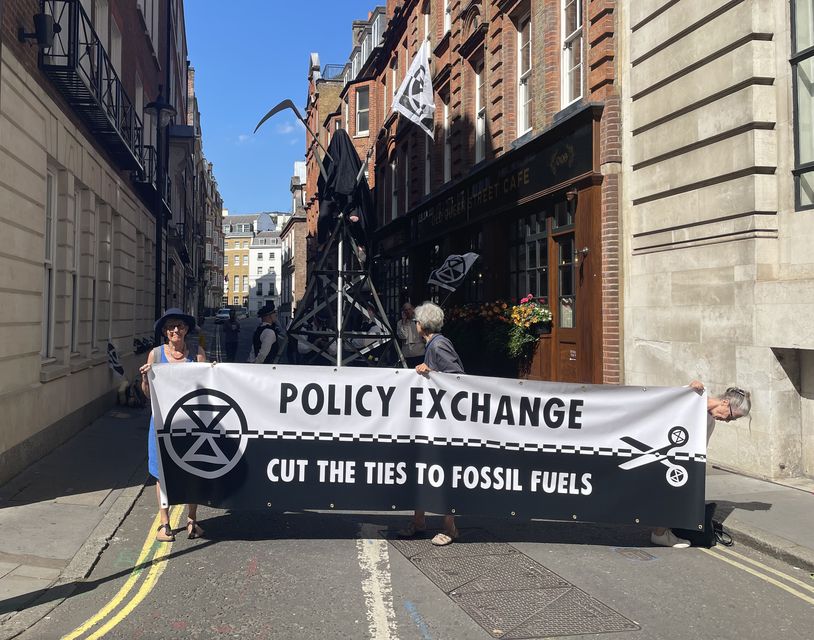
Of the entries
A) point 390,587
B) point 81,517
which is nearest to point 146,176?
point 81,517

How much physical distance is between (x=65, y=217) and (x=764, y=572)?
9.73 meters

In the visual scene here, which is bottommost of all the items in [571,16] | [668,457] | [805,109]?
[668,457]

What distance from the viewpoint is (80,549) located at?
5621mm

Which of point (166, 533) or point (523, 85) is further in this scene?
point (523, 85)

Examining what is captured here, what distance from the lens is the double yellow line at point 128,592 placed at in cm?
422

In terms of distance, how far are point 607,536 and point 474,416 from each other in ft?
5.50

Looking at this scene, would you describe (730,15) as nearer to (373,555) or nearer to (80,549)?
(373,555)

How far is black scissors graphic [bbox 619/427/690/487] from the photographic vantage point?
5.72 m

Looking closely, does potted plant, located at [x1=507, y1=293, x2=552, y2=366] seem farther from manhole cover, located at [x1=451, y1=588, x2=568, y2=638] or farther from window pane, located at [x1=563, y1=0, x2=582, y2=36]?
manhole cover, located at [x1=451, y1=588, x2=568, y2=638]

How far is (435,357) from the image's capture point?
6020 millimetres

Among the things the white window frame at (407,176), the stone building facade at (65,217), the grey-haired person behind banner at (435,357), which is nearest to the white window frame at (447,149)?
the white window frame at (407,176)

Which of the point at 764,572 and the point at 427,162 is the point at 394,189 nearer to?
the point at 427,162

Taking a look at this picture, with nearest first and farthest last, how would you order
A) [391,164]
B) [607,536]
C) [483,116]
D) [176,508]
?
[607,536] → [176,508] → [483,116] → [391,164]

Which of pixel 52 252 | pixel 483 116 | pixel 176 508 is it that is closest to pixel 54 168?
pixel 52 252
